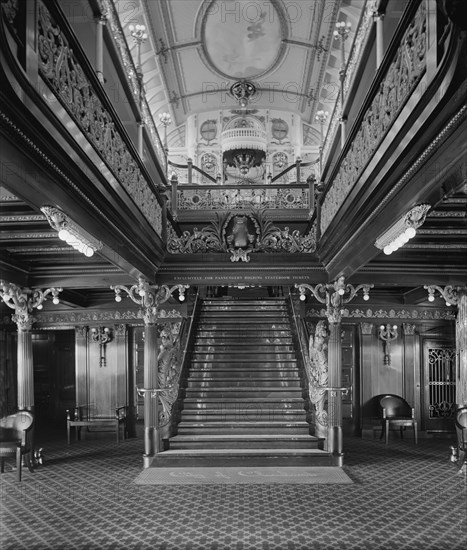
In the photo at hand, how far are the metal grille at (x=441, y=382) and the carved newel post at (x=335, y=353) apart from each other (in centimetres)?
456

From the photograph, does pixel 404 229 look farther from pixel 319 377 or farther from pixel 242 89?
pixel 242 89

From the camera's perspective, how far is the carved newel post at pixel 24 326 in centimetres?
1011

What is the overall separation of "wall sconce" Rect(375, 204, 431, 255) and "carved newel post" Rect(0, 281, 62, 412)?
6.64m

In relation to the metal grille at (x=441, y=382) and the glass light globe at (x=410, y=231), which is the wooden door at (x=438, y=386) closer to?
the metal grille at (x=441, y=382)

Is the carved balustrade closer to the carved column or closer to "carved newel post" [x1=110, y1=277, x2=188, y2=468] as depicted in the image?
the carved column

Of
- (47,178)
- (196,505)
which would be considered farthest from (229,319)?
(47,178)

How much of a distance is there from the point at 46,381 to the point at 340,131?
35.4 feet

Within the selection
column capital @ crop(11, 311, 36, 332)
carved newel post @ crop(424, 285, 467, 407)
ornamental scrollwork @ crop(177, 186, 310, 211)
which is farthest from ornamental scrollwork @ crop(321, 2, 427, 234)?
ornamental scrollwork @ crop(177, 186, 310, 211)

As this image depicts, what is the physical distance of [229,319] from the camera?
1321 centimetres

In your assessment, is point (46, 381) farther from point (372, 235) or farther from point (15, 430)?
point (372, 235)

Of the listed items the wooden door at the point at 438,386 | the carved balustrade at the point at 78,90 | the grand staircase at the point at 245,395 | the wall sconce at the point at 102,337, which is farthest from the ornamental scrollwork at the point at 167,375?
the wooden door at the point at 438,386

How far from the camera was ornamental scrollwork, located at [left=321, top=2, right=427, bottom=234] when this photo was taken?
3570 millimetres

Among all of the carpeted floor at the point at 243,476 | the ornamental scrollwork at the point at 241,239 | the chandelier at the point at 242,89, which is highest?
the chandelier at the point at 242,89

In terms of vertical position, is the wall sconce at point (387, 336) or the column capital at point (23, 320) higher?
the column capital at point (23, 320)
